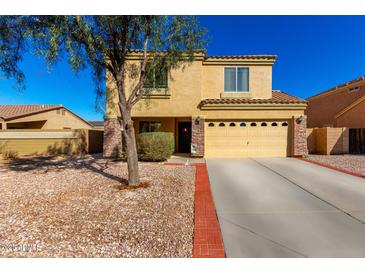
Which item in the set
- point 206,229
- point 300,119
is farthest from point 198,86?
point 206,229

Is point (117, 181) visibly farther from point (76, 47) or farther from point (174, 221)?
point (76, 47)

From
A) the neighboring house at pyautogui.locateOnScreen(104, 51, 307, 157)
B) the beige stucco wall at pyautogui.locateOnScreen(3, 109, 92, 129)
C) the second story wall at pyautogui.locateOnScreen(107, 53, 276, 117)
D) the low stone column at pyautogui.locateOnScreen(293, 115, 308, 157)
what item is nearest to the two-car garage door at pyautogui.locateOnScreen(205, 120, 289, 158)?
the neighboring house at pyautogui.locateOnScreen(104, 51, 307, 157)

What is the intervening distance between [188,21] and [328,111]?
21.5m

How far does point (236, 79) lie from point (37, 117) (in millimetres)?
19755

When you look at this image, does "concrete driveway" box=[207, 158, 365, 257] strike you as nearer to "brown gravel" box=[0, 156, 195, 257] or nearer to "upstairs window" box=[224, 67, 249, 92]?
"brown gravel" box=[0, 156, 195, 257]

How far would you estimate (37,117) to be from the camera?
19328 millimetres

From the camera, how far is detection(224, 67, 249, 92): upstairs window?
12562mm

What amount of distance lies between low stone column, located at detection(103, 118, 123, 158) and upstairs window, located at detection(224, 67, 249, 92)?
750 centimetres

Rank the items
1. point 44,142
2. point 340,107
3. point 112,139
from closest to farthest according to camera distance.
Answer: point 112,139, point 44,142, point 340,107

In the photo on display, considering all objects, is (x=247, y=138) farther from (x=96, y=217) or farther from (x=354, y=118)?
(x=354, y=118)

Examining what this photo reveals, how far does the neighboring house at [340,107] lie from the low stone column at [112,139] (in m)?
18.6

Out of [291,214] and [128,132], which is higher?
[128,132]

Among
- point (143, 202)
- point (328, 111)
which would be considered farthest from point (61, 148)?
point (328, 111)

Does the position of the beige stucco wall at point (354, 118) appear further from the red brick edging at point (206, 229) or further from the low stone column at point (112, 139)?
the low stone column at point (112, 139)
